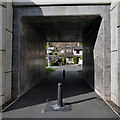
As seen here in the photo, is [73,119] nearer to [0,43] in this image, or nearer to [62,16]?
[0,43]

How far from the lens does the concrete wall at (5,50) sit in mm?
4730

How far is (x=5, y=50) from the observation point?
197 inches

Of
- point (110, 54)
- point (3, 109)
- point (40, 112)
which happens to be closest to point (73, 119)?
point (40, 112)

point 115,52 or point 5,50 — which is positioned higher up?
point 5,50

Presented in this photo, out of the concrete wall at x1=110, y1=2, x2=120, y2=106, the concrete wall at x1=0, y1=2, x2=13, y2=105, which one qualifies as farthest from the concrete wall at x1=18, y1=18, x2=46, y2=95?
the concrete wall at x1=110, y1=2, x2=120, y2=106

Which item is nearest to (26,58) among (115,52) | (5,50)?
(5,50)

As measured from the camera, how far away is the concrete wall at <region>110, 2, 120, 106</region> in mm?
4648

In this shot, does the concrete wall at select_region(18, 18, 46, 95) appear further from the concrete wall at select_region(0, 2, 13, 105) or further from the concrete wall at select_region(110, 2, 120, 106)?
the concrete wall at select_region(110, 2, 120, 106)

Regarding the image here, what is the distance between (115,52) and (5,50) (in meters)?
4.82

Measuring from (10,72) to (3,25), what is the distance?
2133 mm

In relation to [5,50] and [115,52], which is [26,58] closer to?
[5,50]

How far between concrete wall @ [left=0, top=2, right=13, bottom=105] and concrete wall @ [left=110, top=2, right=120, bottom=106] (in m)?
4.72

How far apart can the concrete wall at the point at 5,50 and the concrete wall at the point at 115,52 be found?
15.5ft

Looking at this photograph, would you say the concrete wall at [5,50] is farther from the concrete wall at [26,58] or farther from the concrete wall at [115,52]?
the concrete wall at [115,52]
